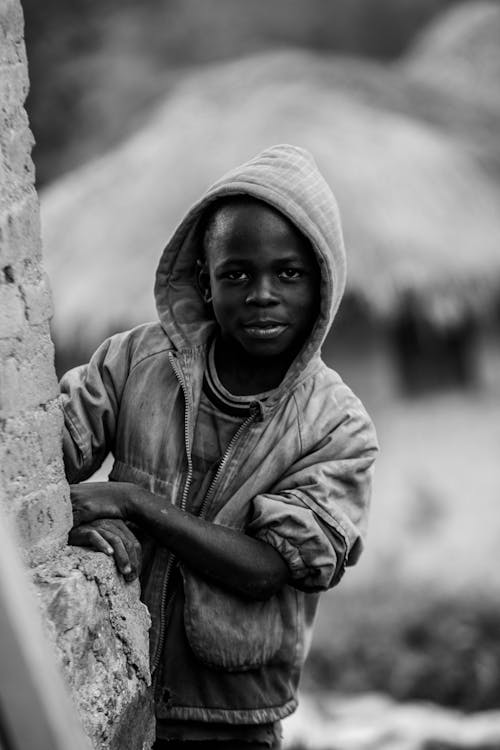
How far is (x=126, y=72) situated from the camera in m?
16.8

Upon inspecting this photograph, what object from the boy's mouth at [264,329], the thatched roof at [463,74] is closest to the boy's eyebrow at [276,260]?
the boy's mouth at [264,329]

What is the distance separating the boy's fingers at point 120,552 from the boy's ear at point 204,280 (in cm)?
52

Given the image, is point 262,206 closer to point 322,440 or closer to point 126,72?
point 322,440

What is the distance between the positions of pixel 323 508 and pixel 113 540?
1.31ft

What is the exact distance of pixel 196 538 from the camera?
244 cm

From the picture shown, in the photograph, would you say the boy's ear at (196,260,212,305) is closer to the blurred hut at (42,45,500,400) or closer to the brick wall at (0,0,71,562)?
the brick wall at (0,0,71,562)

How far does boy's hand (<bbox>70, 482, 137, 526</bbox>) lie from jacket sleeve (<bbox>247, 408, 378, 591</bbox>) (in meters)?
0.25

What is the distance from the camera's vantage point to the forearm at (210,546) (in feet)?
8.03

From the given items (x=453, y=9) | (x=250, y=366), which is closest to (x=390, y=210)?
(x=250, y=366)

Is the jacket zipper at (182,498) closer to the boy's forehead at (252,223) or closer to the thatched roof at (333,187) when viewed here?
the boy's forehead at (252,223)

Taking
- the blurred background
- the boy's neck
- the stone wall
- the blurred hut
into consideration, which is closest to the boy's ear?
the boy's neck

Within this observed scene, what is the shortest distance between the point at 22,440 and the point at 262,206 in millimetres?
630

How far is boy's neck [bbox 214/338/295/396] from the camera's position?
260 cm

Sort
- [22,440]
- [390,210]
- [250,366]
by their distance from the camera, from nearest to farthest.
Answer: [22,440] < [250,366] < [390,210]
